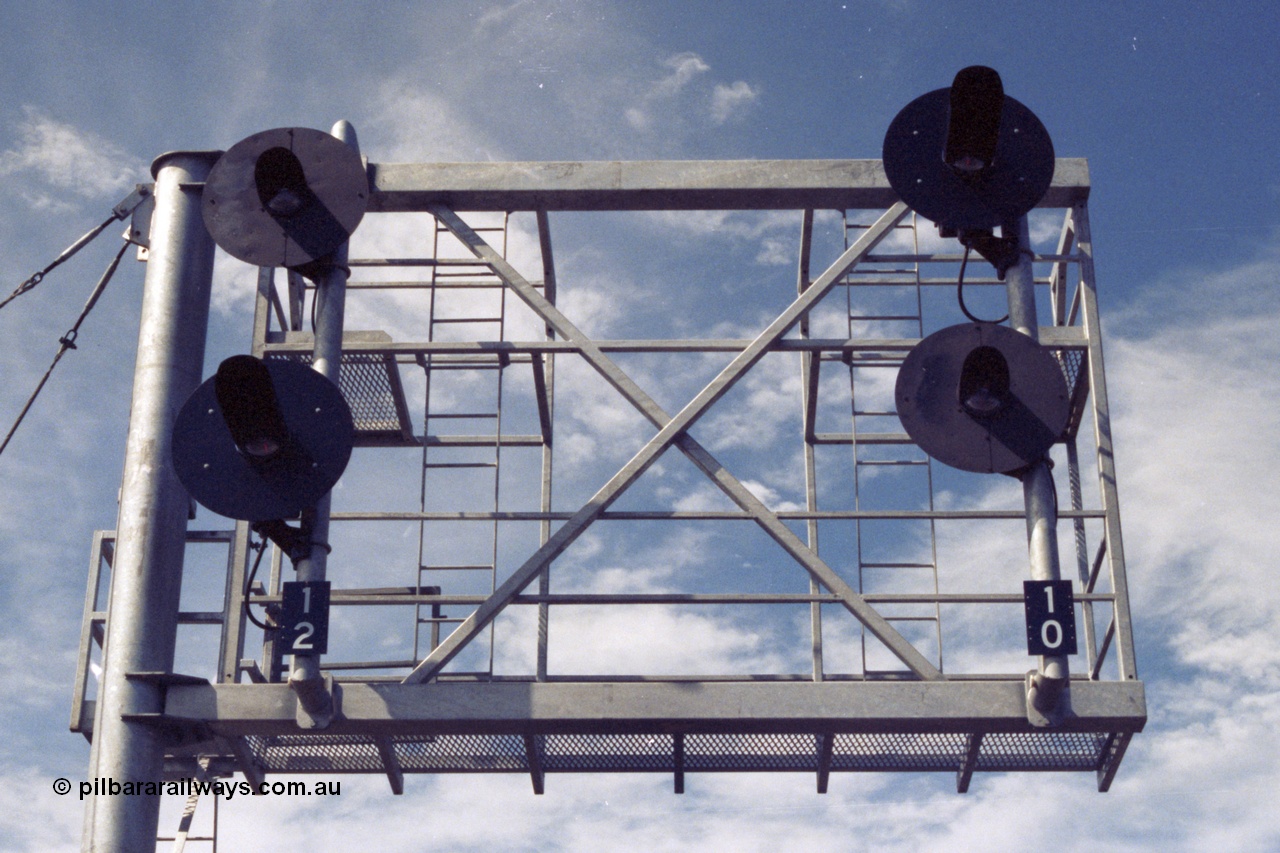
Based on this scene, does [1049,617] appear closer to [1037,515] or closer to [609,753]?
[1037,515]

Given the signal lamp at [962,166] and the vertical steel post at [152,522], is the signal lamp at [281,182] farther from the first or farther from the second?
the signal lamp at [962,166]

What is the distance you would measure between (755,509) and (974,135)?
3.39 metres

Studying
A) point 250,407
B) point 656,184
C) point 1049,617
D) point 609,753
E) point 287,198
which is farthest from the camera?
point 656,184

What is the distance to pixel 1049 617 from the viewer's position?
1091cm

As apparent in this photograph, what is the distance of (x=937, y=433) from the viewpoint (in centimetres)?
1161

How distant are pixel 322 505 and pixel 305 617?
100 cm

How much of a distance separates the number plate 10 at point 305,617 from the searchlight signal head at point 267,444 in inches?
22.4

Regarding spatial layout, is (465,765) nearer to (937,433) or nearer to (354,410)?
(354,410)

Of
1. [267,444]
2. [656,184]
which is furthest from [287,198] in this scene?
[656,184]

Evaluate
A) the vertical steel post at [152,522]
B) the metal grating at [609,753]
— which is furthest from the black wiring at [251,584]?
the metal grating at [609,753]

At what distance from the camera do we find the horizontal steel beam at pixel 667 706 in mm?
11375

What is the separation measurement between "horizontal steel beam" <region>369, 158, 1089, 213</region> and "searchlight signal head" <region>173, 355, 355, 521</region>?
2.55 m

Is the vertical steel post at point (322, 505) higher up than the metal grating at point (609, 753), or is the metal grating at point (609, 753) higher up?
the vertical steel post at point (322, 505)

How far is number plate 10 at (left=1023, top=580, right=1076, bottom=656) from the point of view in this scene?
427 inches
